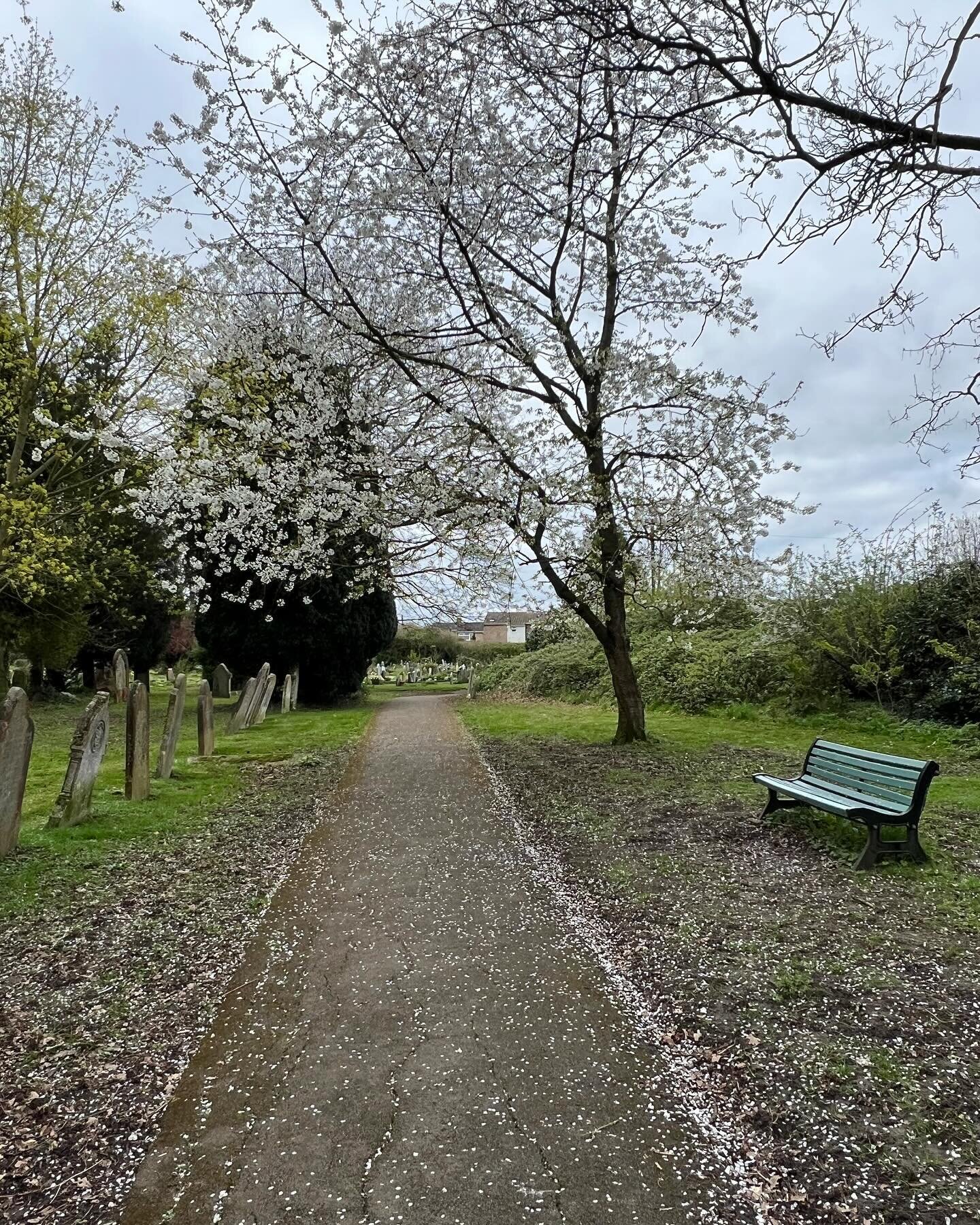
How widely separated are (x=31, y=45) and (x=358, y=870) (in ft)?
51.1

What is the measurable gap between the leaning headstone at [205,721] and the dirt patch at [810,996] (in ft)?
22.1

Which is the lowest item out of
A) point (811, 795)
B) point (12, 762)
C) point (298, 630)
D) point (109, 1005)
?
point (109, 1005)

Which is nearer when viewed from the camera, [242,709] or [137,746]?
[137,746]

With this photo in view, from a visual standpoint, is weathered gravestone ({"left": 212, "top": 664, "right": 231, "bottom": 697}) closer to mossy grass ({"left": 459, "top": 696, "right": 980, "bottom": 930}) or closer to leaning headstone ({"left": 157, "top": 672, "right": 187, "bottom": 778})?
mossy grass ({"left": 459, "top": 696, "right": 980, "bottom": 930})

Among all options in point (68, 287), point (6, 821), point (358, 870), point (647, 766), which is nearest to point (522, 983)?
point (358, 870)

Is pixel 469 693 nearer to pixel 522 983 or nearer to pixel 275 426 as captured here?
pixel 275 426

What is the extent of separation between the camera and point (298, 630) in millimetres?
20828

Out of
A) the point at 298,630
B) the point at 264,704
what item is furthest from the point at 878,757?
the point at 298,630

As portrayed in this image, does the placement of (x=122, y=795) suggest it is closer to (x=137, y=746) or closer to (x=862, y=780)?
(x=137, y=746)

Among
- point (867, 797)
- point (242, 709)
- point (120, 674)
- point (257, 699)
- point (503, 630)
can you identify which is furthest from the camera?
point (503, 630)

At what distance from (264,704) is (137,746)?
1000 cm

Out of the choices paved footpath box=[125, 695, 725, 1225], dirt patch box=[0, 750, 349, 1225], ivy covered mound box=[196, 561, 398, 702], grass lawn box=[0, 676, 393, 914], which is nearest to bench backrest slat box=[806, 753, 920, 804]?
paved footpath box=[125, 695, 725, 1225]

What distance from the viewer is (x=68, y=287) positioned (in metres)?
13.6

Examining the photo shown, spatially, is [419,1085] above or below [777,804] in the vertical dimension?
below
